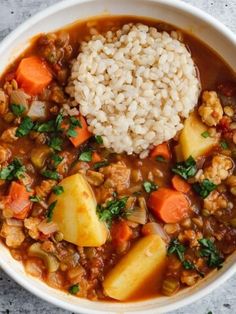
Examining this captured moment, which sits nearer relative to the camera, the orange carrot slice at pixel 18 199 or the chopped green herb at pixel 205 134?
the orange carrot slice at pixel 18 199

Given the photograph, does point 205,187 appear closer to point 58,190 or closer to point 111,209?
point 111,209

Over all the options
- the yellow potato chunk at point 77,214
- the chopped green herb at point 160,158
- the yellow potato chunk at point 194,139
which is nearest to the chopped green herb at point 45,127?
the yellow potato chunk at point 77,214

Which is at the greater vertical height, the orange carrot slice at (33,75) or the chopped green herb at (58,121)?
the orange carrot slice at (33,75)

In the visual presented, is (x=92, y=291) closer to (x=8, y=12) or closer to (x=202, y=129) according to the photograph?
(x=202, y=129)

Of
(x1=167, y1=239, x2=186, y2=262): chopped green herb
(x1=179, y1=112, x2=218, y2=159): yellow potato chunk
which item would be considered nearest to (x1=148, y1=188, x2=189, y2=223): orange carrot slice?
(x1=167, y1=239, x2=186, y2=262): chopped green herb

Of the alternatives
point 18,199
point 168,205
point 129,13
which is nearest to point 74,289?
point 18,199

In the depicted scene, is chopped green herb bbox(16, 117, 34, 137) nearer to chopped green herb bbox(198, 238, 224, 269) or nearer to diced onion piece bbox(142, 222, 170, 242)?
diced onion piece bbox(142, 222, 170, 242)

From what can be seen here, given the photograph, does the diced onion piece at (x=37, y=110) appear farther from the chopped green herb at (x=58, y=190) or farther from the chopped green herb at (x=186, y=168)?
the chopped green herb at (x=186, y=168)
